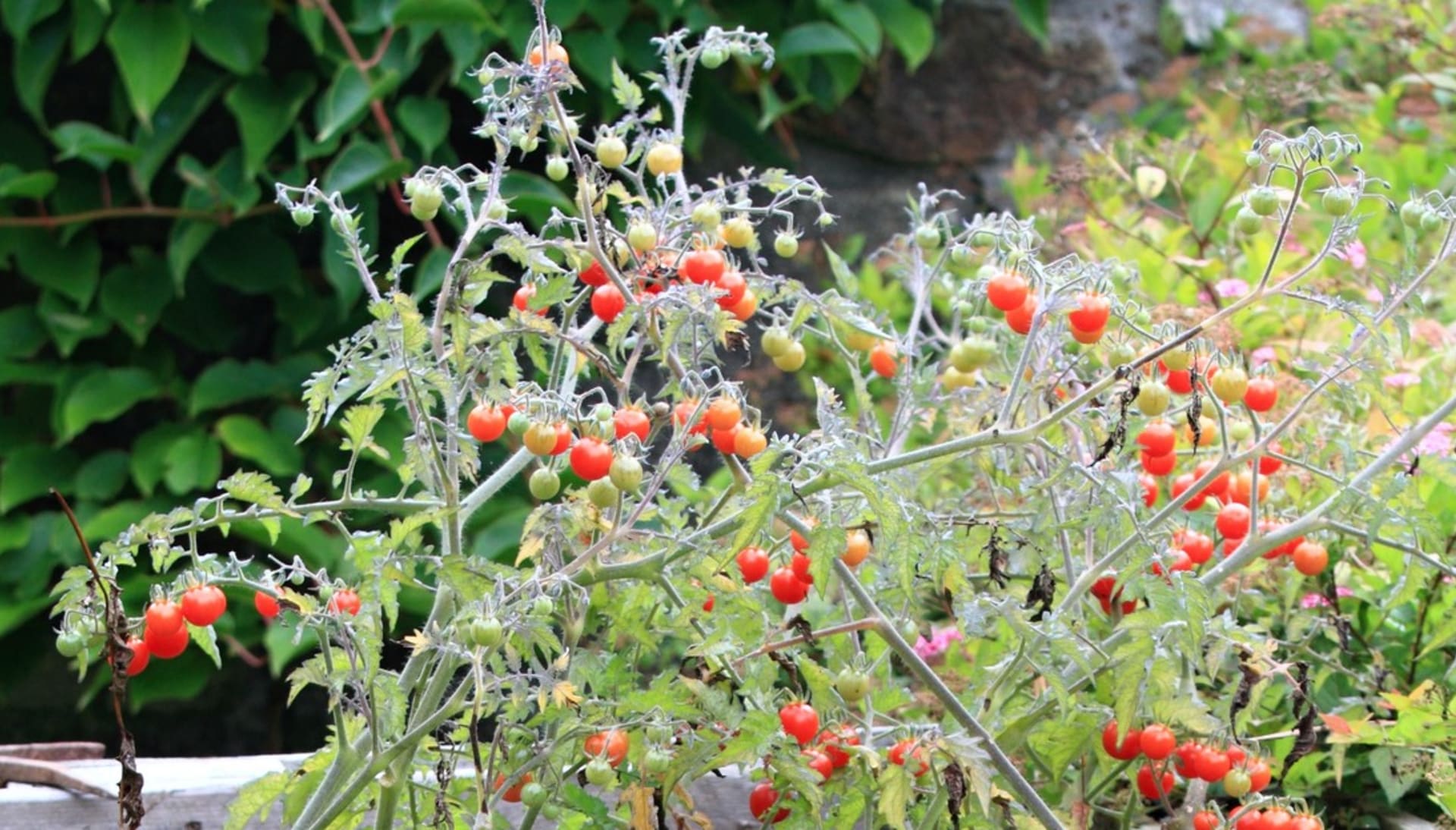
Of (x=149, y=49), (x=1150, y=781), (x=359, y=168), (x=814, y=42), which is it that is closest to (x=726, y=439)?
(x=1150, y=781)

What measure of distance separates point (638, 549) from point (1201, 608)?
1.68 feet

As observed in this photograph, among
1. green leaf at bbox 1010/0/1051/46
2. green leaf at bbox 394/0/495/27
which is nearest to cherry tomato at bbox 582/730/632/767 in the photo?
green leaf at bbox 394/0/495/27

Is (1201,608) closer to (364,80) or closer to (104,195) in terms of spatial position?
(364,80)

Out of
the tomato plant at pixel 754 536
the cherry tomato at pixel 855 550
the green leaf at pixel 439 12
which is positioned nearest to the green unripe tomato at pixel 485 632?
the tomato plant at pixel 754 536

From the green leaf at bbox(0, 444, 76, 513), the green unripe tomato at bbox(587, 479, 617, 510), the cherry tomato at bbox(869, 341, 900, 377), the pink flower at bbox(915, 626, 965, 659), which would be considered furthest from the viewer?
the green leaf at bbox(0, 444, 76, 513)

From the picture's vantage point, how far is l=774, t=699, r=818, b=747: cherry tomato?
4.25 ft

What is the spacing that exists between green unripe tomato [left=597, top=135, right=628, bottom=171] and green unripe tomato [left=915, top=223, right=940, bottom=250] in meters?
0.34

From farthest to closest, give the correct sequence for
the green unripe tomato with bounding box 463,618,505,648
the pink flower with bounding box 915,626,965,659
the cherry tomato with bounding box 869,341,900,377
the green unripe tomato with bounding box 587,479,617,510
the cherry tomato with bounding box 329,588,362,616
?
1. the pink flower with bounding box 915,626,965,659
2. the cherry tomato with bounding box 869,341,900,377
3. the cherry tomato with bounding box 329,588,362,616
4. the green unripe tomato with bounding box 587,479,617,510
5. the green unripe tomato with bounding box 463,618,505,648

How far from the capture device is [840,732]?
136 cm

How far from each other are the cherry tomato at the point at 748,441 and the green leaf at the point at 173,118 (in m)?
1.90

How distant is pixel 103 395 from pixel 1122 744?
2092mm

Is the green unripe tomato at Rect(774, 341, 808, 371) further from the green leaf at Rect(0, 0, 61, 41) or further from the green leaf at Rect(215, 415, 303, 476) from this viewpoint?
the green leaf at Rect(0, 0, 61, 41)

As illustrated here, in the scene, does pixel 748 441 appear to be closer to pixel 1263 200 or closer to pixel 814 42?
pixel 1263 200

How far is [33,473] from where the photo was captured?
2787mm
